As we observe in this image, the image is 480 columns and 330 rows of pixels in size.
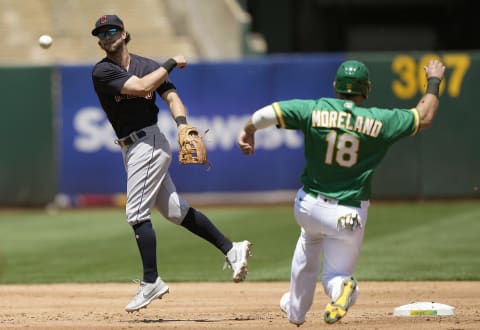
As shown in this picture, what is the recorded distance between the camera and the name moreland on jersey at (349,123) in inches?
249

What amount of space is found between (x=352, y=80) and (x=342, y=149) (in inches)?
16.0

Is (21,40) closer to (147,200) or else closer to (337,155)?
(147,200)

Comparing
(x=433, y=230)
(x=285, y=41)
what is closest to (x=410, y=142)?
(x=433, y=230)

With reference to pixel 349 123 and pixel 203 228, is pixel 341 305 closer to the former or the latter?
pixel 349 123

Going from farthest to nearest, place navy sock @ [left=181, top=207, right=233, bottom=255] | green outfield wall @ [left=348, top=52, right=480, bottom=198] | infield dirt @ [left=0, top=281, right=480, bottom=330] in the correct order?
green outfield wall @ [left=348, top=52, right=480, bottom=198]
navy sock @ [left=181, top=207, right=233, bottom=255]
infield dirt @ [left=0, top=281, right=480, bottom=330]

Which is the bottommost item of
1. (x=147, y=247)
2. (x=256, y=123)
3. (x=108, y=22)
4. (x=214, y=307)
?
(x=214, y=307)

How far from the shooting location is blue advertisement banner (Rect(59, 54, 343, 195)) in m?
17.3

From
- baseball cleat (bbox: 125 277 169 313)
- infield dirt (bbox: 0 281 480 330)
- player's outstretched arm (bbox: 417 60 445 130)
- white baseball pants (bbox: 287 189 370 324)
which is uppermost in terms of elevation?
player's outstretched arm (bbox: 417 60 445 130)

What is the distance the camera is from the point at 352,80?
6422 mm

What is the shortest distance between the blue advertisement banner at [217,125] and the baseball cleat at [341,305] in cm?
1091

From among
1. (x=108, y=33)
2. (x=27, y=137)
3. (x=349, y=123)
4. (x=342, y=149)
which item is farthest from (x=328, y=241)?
(x=27, y=137)

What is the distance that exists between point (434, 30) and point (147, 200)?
25673mm

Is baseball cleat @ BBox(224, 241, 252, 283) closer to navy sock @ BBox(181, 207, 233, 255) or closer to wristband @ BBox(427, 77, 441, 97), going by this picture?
navy sock @ BBox(181, 207, 233, 255)

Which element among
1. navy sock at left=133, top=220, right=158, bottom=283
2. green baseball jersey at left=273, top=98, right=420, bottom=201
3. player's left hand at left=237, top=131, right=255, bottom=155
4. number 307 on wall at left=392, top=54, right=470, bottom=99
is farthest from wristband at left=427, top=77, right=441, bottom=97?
number 307 on wall at left=392, top=54, right=470, bottom=99
